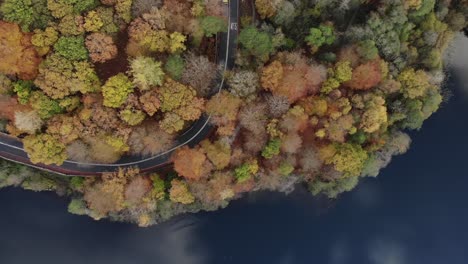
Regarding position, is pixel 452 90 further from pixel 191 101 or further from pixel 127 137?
pixel 127 137

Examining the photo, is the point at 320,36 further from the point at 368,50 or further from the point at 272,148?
the point at 272,148

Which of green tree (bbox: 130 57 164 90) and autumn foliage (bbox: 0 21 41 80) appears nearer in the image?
autumn foliage (bbox: 0 21 41 80)

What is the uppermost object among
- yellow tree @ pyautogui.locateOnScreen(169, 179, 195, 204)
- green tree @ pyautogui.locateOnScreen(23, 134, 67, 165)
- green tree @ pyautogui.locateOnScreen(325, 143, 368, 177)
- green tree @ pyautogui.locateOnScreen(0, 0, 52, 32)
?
green tree @ pyautogui.locateOnScreen(0, 0, 52, 32)

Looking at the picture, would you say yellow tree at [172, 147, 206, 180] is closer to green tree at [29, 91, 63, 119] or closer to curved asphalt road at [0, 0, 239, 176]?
curved asphalt road at [0, 0, 239, 176]

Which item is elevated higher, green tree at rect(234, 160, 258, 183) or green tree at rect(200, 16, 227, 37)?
green tree at rect(200, 16, 227, 37)

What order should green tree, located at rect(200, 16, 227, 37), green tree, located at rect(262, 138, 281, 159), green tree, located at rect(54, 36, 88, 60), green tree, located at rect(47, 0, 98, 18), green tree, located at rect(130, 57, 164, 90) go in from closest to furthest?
1. green tree, located at rect(47, 0, 98, 18)
2. green tree, located at rect(54, 36, 88, 60)
3. green tree, located at rect(130, 57, 164, 90)
4. green tree, located at rect(200, 16, 227, 37)
5. green tree, located at rect(262, 138, 281, 159)

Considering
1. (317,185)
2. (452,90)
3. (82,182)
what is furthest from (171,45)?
(452,90)

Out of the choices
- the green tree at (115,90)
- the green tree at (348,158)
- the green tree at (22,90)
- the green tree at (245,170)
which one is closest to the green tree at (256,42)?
the green tree at (245,170)

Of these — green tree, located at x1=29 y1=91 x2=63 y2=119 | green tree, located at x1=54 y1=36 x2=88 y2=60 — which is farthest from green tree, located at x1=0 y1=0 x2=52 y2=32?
green tree, located at x1=29 y1=91 x2=63 y2=119
